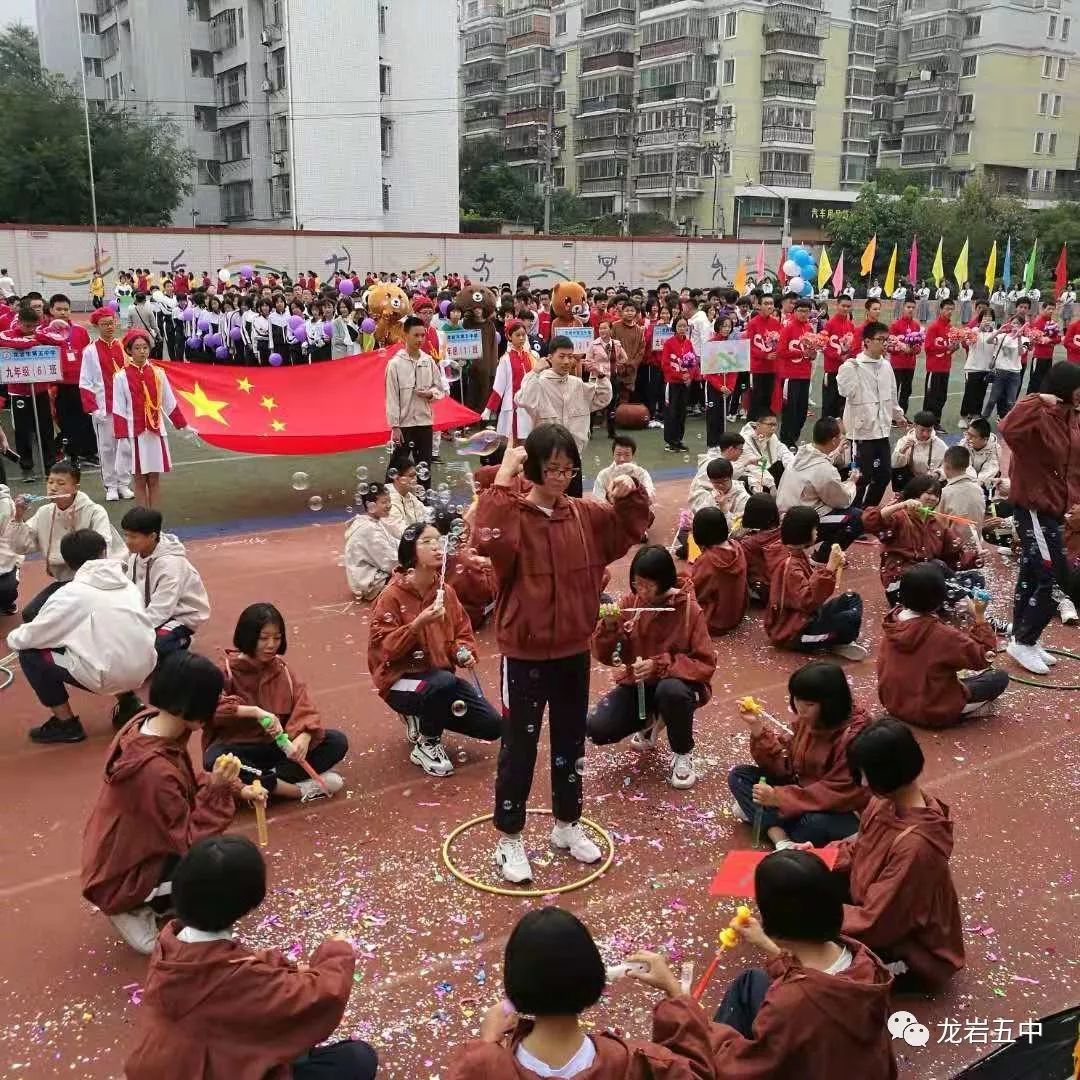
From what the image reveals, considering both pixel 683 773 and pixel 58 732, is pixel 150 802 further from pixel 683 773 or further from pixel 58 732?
pixel 683 773

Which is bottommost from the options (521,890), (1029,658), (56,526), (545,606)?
(521,890)

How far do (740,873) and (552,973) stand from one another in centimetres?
135

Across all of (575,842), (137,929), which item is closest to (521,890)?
(575,842)

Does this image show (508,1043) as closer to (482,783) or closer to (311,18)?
(482,783)

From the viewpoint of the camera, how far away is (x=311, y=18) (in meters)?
38.3

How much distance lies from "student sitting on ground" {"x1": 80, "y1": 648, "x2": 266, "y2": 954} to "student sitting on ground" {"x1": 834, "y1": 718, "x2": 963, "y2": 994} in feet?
6.40

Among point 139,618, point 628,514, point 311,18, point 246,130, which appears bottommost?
point 139,618

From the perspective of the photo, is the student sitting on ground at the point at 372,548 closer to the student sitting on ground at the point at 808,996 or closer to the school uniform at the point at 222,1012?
the school uniform at the point at 222,1012

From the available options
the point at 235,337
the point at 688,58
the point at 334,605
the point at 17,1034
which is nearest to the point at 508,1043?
the point at 17,1034

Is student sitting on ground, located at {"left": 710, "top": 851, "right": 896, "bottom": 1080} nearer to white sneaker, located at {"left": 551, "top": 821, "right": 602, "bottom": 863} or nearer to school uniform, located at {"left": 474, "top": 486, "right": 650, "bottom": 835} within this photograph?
school uniform, located at {"left": 474, "top": 486, "right": 650, "bottom": 835}

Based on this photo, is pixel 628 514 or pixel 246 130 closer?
pixel 628 514

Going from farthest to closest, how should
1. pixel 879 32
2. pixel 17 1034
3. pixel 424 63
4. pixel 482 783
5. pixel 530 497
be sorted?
1. pixel 879 32
2. pixel 424 63
3. pixel 482 783
4. pixel 530 497
5. pixel 17 1034

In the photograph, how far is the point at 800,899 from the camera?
8.34 ft

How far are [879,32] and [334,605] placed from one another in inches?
2357
